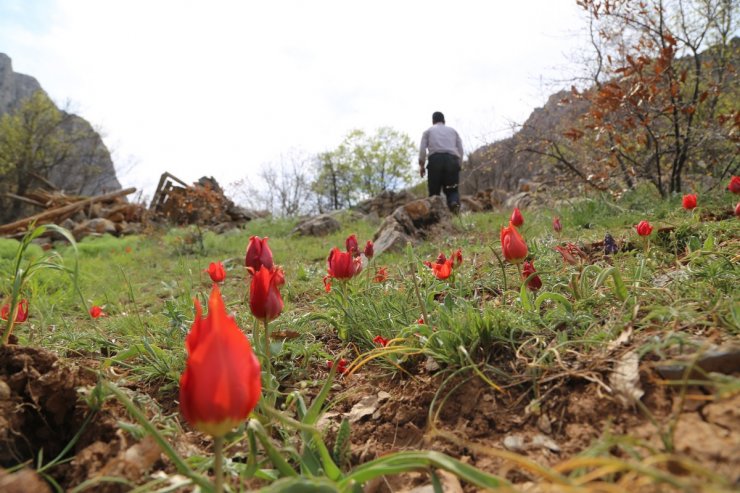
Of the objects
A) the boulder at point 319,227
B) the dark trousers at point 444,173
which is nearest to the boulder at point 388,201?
the boulder at point 319,227

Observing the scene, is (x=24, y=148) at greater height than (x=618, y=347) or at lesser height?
greater

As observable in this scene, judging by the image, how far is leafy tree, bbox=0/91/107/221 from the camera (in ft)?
58.6

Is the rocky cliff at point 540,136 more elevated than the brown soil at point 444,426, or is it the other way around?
the rocky cliff at point 540,136

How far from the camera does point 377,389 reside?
4.59 ft

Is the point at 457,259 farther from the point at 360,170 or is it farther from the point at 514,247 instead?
the point at 360,170

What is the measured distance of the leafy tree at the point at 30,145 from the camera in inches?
704

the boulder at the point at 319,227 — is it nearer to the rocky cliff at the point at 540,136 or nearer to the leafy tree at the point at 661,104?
the rocky cliff at the point at 540,136

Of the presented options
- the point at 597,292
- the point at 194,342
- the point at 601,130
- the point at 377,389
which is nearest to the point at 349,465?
the point at 377,389

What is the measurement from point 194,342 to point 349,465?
1.77ft

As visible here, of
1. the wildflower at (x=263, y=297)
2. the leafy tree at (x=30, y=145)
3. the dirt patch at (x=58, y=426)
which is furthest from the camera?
the leafy tree at (x=30, y=145)

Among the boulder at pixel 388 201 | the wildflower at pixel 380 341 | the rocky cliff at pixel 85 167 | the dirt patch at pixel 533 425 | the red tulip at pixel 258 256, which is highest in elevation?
the rocky cliff at pixel 85 167

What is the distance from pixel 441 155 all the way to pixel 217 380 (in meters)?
7.49

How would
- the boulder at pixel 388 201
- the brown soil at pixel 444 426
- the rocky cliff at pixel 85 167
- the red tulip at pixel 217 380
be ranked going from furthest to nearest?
the rocky cliff at pixel 85 167 → the boulder at pixel 388 201 → the brown soil at pixel 444 426 → the red tulip at pixel 217 380

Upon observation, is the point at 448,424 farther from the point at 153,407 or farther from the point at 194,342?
the point at 153,407
